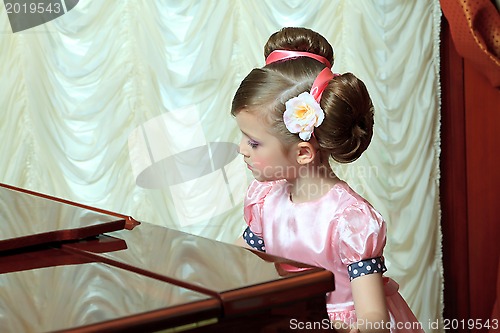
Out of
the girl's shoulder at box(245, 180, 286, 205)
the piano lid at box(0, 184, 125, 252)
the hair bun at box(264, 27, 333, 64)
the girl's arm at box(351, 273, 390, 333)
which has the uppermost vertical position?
the hair bun at box(264, 27, 333, 64)

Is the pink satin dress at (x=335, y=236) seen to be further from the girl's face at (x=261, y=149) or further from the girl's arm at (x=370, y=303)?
the girl's face at (x=261, y=149)

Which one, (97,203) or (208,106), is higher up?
(208,106)

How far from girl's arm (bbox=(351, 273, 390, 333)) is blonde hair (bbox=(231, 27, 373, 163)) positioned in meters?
0.34

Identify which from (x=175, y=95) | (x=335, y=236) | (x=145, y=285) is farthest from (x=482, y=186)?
(x=145, y=285)

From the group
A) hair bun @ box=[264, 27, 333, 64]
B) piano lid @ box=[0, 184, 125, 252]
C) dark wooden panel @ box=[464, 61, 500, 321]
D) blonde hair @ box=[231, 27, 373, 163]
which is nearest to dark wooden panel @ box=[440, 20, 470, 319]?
dark wooden panel @ box=[464, 61, 500, 321]

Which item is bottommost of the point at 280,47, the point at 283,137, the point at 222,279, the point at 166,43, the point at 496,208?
the point at 496,208

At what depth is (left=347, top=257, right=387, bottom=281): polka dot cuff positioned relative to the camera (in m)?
1.91

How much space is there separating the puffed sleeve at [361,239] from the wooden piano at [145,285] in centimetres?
48

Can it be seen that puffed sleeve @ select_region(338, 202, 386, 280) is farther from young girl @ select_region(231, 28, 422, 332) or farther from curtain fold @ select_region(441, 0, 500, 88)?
curtain fold @ select_region(441, 0, 500, 88)

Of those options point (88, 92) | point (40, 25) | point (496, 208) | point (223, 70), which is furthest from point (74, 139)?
point (496, 208)

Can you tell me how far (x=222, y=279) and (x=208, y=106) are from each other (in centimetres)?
208

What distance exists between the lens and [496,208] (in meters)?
3.48

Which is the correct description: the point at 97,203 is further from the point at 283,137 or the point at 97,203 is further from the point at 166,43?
the point at 283,137

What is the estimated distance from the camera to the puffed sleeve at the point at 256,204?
7.52 feet
